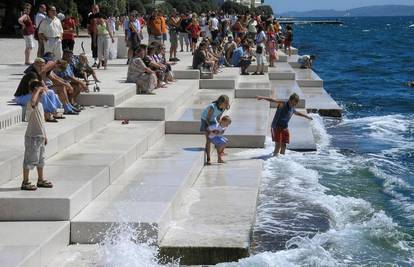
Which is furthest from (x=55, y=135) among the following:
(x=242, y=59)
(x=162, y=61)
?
(x=242, y=59)

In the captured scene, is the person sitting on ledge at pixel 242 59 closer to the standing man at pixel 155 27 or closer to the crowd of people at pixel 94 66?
the crowd of people at pixel 94 66

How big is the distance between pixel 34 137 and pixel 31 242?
1278mm

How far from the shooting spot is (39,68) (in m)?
11.0

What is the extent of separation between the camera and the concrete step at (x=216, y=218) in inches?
328

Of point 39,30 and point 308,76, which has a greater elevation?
point 39,30

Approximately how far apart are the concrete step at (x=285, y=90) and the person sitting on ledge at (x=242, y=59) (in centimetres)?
98

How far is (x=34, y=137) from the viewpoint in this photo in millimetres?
8633

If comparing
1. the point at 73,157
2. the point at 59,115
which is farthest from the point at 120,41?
the point at 73,157

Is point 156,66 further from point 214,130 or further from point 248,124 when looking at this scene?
point 214,130

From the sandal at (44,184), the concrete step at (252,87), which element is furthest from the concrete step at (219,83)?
the sandal at (44,184)

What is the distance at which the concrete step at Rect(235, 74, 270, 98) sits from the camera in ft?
65.6

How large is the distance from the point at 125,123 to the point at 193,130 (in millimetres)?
1342

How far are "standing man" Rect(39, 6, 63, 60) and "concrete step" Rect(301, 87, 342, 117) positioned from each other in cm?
706

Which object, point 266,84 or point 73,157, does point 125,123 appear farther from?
point 266,84
